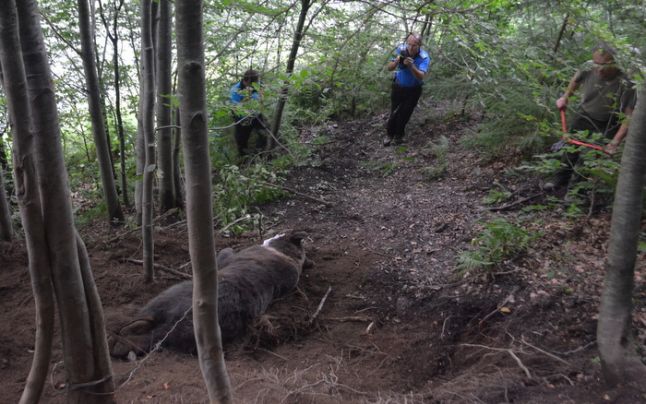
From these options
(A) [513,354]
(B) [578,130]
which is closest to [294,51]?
(B) [578,130]

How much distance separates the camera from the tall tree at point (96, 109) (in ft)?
17.6

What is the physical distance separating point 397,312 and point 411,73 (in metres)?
5.66

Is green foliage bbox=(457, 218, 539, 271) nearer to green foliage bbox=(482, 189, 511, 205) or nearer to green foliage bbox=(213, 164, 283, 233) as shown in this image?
green foliage bbox=(482, 189, 511, 205)

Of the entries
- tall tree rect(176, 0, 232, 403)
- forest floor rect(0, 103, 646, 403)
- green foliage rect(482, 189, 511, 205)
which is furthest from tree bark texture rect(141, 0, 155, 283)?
green foliage rect(482, 189, 511, 205)

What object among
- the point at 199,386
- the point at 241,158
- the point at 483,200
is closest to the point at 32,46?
the point at 199,386

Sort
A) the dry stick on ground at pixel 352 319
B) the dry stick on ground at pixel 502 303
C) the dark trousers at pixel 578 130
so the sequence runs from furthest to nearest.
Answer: the dark trousers at pixel 578 130
the dry stick on ground at pixel 352 319
the dry stick on ground at pixel 502 303

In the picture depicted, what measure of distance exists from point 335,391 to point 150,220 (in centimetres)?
238

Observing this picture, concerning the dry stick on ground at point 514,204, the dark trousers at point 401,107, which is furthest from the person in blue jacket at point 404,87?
Result: the dry stick on ground at point 514,204

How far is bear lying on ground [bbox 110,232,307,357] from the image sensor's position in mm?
3629

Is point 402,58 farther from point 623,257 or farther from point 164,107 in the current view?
point 623,257

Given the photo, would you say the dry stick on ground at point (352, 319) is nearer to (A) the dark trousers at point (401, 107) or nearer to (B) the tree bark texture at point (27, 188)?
(B) the tree bark texture at point (27, 188)

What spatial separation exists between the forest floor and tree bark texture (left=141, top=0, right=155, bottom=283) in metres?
0.45

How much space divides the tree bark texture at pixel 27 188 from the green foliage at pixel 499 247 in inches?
147

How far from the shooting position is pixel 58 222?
1939 mm
